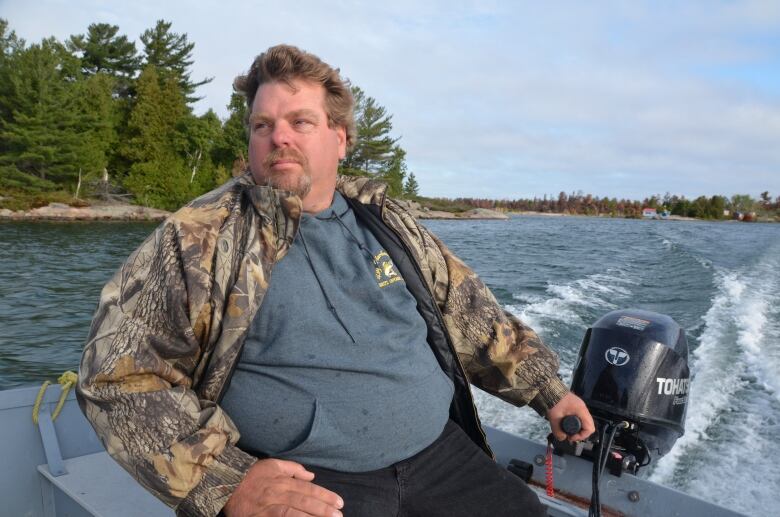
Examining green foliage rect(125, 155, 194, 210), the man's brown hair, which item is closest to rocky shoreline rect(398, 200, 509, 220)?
green foliage rect(125, 155, 194, 210)

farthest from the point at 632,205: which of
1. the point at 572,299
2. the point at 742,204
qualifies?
the point at 572,299

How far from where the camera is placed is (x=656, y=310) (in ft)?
22.5

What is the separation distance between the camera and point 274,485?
1340mm

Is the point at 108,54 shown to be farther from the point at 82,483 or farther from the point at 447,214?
the point at 82,483

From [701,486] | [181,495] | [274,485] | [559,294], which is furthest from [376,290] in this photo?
[559,294]

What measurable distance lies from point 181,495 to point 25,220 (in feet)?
91.4

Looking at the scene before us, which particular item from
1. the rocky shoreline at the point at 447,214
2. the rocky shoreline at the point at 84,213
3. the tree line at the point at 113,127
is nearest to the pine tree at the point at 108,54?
the tree line at the point at 113,127

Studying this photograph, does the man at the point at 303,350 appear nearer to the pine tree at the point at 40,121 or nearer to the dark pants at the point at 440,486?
the dark pants at the point at 440,486

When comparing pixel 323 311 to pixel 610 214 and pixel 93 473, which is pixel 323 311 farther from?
pixel 610 214

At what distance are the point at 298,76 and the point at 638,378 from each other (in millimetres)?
1715

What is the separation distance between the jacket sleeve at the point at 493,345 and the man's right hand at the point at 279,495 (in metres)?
0.79

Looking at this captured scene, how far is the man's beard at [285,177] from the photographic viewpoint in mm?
1734

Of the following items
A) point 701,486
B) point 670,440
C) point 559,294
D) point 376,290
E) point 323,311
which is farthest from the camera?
point 559,294

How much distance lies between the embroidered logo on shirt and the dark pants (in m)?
0.47
